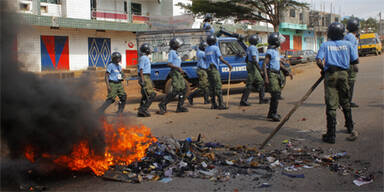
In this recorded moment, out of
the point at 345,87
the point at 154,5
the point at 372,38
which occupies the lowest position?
the point at 345,87

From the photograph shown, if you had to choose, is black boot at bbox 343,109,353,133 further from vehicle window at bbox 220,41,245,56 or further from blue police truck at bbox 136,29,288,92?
vehicle window at bbox 220,41,245,56

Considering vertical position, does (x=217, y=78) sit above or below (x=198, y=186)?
above

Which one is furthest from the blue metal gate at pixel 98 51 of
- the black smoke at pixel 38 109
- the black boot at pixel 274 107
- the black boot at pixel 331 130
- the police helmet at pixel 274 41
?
the black smoke at pixel 38 109

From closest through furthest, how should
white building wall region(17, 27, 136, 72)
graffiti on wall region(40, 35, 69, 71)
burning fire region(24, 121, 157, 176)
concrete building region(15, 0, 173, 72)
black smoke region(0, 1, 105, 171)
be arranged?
black smoke region(0, 1, 105, 171) < burning fire region(24, 121, 157, 176) < concrete building region(15, 0, 173, 72) < graffiti on wall region(40, 35, 69, 71) < white building wall region(17, 27, 136, 72)

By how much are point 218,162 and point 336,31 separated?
9.29 ft

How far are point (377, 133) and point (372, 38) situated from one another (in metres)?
30.7

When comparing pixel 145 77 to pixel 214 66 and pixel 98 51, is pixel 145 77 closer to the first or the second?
pixel 214 66

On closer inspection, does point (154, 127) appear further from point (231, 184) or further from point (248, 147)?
point (231, 184)

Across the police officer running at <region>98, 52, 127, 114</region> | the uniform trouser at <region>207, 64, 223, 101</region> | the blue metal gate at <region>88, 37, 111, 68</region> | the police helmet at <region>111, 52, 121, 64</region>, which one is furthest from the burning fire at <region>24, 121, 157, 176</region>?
the blue metal gate at <region>88, 37, 111, 68</region>

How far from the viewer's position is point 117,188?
3.94 metres

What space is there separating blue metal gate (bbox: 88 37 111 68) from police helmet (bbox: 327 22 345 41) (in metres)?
21.0

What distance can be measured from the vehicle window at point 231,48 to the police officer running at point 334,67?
613 cm

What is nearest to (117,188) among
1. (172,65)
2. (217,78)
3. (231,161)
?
(231,161)

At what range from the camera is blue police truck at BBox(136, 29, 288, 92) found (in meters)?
11.4
